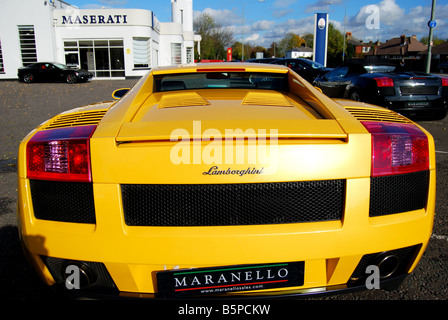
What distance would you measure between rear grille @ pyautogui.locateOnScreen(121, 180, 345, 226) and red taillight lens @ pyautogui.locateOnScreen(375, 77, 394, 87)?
6.50 meters

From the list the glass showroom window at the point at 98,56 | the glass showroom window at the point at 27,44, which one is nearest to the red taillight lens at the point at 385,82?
the glass showroom window at the point at 98,56

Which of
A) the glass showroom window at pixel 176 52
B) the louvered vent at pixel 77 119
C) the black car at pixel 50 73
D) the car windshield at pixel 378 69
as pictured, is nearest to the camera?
the louvered vent at pixel 77 119

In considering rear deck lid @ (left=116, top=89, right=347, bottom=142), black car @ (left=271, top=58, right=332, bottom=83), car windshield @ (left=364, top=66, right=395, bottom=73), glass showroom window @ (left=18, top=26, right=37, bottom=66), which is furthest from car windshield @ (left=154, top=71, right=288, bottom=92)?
glass showroom window @ (left=18, top=26, right=37, bottom=66)

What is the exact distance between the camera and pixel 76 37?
28.5m

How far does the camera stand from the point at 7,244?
2771 mm

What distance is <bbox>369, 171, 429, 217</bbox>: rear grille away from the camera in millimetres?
1566

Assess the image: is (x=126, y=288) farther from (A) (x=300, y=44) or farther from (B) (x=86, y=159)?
(A) (x=300, y=44)

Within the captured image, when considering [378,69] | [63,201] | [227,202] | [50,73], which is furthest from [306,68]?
[50,73]

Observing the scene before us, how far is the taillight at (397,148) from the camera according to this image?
1563 mm

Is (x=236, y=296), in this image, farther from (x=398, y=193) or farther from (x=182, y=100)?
(x=182, y=100)

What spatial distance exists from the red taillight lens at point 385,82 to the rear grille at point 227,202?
650 centimetres

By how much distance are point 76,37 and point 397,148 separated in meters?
30.9

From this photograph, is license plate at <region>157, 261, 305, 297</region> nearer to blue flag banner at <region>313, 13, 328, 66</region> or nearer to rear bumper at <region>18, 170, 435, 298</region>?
rear bumper at <region>18, 170, 435, 298</region>

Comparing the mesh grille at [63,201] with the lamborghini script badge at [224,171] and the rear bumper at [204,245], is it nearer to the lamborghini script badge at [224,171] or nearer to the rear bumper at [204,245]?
the rear bumper at [204,245]
